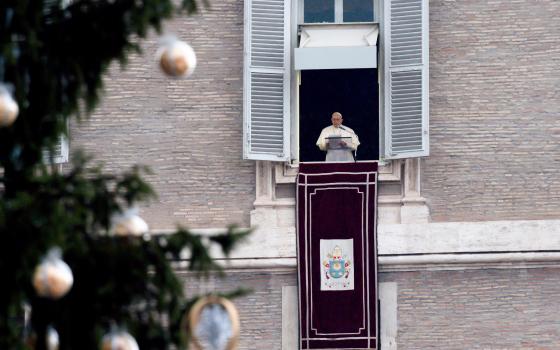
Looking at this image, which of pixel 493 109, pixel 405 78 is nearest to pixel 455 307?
pixel 493 109

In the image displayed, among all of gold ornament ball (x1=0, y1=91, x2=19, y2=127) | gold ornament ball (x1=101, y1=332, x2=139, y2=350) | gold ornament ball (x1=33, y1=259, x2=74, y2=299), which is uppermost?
gold ornament ball (x1=0, y1=91, x2=19, y2=127)

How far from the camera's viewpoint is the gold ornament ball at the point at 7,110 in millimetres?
12203

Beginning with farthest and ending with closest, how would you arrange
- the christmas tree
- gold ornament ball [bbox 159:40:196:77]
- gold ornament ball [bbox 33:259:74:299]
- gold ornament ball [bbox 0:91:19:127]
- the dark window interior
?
the dark window interior
gold ornament ball [bbox 159:40:196:77]
gold ornament ball [bbox 0:91:19:127]
the christmas tree
gold ornament ball [bbox 33:259:74:299]

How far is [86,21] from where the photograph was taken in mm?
12680

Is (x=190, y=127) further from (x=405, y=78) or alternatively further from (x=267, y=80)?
(x=405, y=78)

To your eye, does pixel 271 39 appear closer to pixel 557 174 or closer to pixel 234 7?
pixel 234 7

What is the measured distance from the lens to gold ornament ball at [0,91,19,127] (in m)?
12.2

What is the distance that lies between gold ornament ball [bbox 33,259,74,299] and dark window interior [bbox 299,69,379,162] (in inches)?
415

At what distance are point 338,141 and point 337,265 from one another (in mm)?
1218

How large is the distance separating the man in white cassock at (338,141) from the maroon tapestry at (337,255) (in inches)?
7.8

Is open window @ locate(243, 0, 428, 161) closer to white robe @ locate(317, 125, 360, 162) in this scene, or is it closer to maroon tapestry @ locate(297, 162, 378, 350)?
white robe @ locate(317, 125, 360, 162)

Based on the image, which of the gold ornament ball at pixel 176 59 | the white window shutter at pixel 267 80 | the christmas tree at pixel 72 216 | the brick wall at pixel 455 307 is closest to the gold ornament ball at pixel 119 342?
the christmas tree at pixel 72 216

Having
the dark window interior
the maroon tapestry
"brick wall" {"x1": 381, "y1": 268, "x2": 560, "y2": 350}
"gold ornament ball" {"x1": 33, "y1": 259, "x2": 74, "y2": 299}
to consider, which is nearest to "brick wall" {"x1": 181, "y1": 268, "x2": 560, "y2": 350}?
"brick wall" {"x1": 381, "y1": 268, "x2": 560, "y2": 350}

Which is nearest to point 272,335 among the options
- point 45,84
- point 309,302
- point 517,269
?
point 309,302
